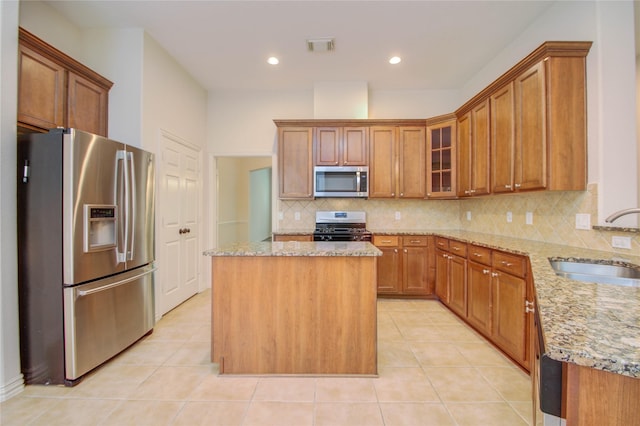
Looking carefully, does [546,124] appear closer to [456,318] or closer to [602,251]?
[602,251]

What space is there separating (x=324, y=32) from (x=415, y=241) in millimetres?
2668

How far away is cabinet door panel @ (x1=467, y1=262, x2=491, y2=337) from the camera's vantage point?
257 cm

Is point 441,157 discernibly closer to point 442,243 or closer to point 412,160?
point 412,160

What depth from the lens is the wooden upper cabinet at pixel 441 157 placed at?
12.3ft

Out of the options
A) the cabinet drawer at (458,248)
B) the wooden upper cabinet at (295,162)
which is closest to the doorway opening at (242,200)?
the wooden upper cabinet at (295,162)

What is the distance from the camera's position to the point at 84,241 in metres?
1.99

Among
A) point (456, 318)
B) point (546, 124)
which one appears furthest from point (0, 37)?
point (456, 318)

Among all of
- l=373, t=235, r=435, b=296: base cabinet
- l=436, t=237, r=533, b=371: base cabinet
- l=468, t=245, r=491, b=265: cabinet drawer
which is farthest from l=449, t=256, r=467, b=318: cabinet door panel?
l=373, t=235, r=435, b=296: base cabinet

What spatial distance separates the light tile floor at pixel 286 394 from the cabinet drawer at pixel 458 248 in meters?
0.93

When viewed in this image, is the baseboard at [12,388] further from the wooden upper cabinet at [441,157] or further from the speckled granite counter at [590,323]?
the wooden upper cabinet at [441,157]

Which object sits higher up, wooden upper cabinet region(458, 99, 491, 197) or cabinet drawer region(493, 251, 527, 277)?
wooden upper cabinet region(458, 99, 491, 197)

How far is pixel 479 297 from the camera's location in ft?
8.90

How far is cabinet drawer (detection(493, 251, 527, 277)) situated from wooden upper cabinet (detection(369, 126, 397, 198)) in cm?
179

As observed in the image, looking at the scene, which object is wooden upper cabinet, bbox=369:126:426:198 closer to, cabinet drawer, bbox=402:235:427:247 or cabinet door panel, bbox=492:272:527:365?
cabinet drawer, bbox=402:235:427:247
